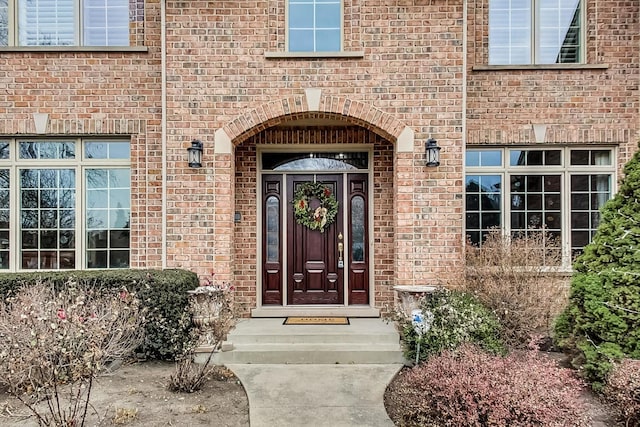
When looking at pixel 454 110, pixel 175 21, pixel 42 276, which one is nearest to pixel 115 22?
pixel 175 21

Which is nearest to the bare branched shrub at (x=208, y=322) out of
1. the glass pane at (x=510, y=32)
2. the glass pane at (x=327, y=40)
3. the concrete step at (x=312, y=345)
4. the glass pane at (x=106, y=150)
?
the concrete step at (x=312, y=345)

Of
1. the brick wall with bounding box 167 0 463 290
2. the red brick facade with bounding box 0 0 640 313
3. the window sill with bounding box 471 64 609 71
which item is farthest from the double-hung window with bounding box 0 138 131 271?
the window sill with bounding box 471 64 609 71

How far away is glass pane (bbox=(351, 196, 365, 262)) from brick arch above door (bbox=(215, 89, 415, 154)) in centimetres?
140

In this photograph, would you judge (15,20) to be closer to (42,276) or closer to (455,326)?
(42,276)

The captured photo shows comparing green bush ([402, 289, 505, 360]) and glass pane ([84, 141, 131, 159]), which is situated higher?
glass pane ([84, 141, 131, 159])

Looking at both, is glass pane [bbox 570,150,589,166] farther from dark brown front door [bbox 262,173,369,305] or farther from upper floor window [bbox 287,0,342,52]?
upper floor window [bbox 287,0,342,52]

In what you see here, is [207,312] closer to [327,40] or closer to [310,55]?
[310,55]

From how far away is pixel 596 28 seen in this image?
21.5ft

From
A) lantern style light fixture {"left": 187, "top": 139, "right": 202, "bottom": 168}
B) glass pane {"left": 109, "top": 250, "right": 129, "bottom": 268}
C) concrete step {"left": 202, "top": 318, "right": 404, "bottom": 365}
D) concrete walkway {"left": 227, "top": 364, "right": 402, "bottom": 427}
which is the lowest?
Result: concrete walkway {"left": 227, "top": 364, "right": 402, "bottom": 427}

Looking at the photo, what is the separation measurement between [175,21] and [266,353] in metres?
4.69

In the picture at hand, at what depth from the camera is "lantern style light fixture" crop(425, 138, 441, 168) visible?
573 centimetres

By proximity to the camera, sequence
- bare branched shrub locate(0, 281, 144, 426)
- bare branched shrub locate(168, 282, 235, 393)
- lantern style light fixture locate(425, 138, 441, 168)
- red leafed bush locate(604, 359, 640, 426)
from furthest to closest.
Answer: lantern style light fixture locate(425, 138, 441, 168), bare branched shrub locate(168, 282, 235, 393), red leafed bush locate(604, 359, 640, 426), bare branched shrub locate(0, 281, 144, 426)

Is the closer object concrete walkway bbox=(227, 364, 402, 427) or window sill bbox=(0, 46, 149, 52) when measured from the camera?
concrete walkway bbox=(227, 364, 402, 427)

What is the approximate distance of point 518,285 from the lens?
5.34 metres
